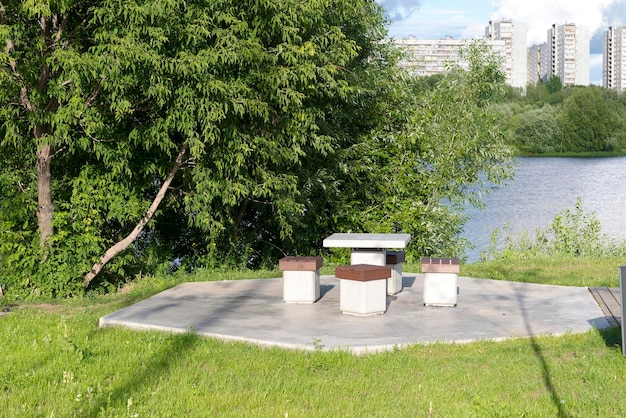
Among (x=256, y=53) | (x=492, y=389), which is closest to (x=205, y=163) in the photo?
(x=256, y=53)

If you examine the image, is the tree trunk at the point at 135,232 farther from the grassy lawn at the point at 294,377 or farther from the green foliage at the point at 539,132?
the green foliage at the point at 539,132

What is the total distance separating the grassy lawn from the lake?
37.8ft

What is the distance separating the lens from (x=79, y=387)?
5379mm

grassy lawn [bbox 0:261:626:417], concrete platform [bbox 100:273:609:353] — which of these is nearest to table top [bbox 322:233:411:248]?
concrete platform [bbox 100:273:609:353]

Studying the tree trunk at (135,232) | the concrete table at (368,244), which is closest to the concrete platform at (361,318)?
the concrete table at (368,244)

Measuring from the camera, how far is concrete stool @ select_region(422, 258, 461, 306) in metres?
8.18

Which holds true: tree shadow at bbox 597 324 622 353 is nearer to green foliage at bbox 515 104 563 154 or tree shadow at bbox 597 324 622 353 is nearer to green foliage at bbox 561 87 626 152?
Result: green foliage at bbox 515 104 563 154

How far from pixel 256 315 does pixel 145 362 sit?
76.2 inches

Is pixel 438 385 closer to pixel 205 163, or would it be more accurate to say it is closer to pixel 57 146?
pixel 205 163

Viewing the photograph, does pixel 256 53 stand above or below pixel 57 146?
above

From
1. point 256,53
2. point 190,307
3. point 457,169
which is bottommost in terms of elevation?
point 190,307

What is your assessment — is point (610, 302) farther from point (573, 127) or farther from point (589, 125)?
point (589, 125)

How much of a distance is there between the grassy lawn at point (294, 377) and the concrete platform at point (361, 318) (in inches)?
9.7

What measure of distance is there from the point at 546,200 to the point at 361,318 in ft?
78.3
